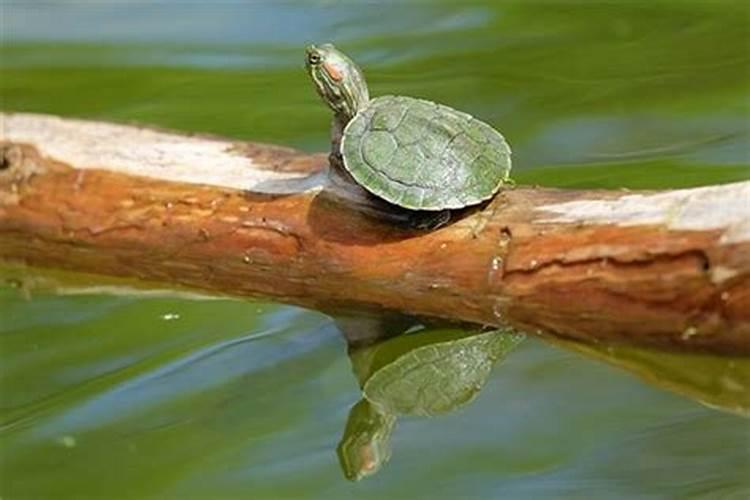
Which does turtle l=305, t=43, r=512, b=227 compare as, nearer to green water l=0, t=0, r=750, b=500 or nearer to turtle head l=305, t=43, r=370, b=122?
turtle head l=305, t=43, r=370, b=122

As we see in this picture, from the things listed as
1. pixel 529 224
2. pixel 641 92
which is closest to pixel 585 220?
pixel 529 224

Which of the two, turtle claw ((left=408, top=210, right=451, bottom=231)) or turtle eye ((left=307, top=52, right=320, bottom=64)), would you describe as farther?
turtle eye ((left=307, top=52, right=320, bottom=64))

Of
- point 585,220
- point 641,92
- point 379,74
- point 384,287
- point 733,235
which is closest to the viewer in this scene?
point 733,235

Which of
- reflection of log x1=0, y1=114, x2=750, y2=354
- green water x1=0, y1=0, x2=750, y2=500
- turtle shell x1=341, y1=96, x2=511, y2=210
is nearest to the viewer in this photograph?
green water x1=0, y1=0, x2=750, y2=500

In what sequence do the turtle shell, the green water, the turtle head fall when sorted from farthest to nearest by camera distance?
the turtle head → the turtle shell → the green water

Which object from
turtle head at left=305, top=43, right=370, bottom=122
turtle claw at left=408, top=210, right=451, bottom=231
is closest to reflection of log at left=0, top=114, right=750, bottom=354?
turtle claw at left=408, top=210, right=451, bottom=231

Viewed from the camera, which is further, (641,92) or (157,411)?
(641,92)

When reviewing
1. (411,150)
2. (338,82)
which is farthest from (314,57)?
(411,150)

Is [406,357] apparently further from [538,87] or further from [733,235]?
[538,87]
